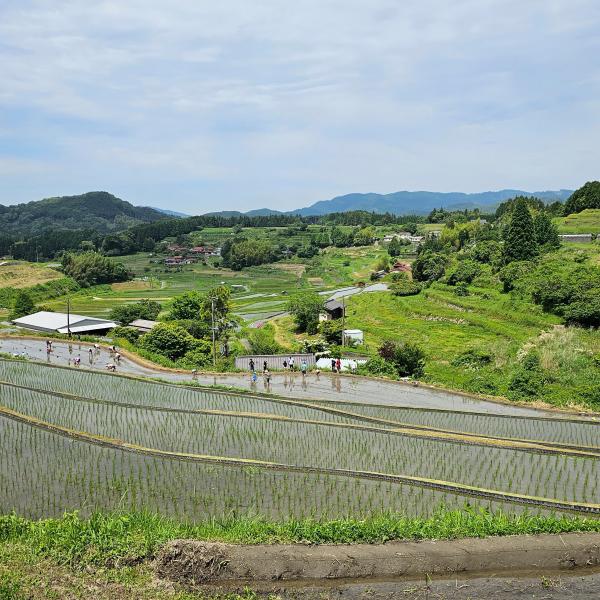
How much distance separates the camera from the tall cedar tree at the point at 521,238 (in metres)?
48.1

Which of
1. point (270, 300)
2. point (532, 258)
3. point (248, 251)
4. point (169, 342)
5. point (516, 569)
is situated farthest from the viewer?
point (248, 251)

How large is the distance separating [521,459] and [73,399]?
35.0 ft

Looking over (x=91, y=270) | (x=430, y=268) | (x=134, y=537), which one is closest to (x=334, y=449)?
(x=134, y=537)

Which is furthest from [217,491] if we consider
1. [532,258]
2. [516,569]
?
[532,258]

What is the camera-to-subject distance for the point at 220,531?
8.89 m

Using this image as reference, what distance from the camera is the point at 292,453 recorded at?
42.6ft

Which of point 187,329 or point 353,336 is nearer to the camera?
point 353,336

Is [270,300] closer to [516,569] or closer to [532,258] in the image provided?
[532,258]

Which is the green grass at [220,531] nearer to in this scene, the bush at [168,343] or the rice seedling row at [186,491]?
the rice seedling row at [186,491]

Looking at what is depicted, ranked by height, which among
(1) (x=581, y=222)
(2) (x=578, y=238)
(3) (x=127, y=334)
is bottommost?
(3) (x=127, y=334)

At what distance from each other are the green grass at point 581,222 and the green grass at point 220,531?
5311 cm

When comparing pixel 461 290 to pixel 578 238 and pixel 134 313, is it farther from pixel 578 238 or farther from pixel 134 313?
pixel 134 313

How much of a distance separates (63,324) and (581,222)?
49705 millimetres

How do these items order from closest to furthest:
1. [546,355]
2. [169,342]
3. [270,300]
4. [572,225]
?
1. [546,355]
2. [169,342]
3. [572,225]
4. [270,300]
